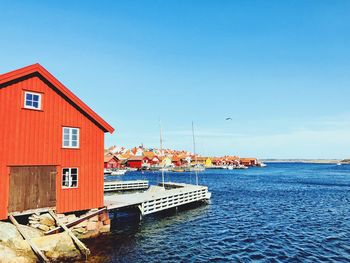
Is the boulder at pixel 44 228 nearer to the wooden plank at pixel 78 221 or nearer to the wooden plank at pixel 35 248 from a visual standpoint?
the wooden plank at pixel 78 221

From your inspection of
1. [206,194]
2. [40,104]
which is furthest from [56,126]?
[206,194]

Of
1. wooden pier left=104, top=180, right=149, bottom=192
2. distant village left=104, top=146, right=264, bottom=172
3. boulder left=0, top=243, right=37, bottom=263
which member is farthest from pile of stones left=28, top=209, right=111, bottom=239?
distant village left=104, top=146, right=264, bottom=172

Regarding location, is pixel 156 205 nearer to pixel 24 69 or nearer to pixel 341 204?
pixel 24 69

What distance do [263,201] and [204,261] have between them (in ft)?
86.3

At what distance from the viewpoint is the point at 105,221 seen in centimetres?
2191

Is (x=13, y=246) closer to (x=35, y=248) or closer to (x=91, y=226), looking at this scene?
(x=35, y=248)

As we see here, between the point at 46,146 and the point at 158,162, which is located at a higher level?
the point at 158,162

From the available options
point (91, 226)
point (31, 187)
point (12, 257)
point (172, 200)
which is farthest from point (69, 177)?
point (172, 200)

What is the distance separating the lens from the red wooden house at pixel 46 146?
1733 cm

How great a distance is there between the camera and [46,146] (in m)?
Answer: 18.9

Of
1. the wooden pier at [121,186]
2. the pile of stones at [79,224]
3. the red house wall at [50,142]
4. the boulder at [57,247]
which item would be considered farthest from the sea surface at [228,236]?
the wooden pier at [121,186]

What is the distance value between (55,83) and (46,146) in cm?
408

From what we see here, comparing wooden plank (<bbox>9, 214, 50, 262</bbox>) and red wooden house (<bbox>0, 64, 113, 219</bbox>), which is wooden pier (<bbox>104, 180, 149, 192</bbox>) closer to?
red wooden house (<bbox>0, 64, 113, 219</bbox>)

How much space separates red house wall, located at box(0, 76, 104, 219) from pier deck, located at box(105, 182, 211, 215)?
283cm
